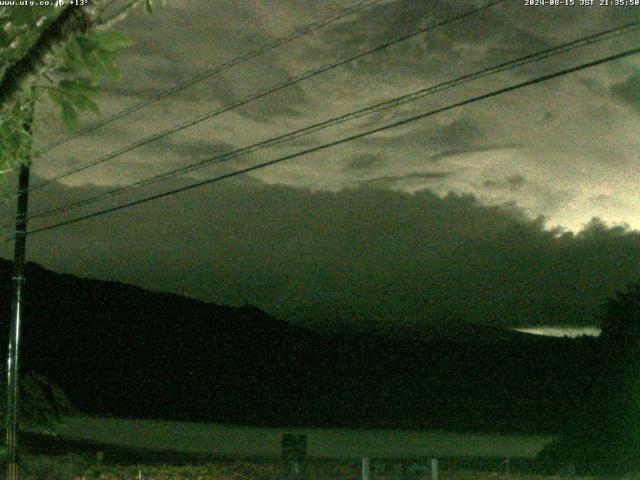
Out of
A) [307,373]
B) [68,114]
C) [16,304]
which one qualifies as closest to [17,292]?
[16,304]

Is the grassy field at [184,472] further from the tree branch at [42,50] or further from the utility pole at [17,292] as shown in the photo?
Result: the tree branch at [42,50]

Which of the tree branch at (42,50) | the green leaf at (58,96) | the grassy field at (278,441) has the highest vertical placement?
the tree branch at (42,50)

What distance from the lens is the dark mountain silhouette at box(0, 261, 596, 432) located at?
45375 millimetres

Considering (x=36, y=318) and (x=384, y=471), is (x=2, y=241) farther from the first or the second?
(x=36, y=318)

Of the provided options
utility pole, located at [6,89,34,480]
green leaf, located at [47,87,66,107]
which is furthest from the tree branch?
utility pole, located at [6,89,34,480]

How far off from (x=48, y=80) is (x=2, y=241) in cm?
780

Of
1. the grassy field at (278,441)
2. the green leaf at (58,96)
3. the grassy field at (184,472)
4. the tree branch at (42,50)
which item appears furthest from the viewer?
the grassy field at (278,441)

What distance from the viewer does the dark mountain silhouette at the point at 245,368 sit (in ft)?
149

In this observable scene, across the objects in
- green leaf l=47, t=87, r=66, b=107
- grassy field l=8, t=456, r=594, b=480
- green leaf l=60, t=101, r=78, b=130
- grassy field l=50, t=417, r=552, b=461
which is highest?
green leaf l=47, t=87, r=66, b=107

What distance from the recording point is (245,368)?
237 ft

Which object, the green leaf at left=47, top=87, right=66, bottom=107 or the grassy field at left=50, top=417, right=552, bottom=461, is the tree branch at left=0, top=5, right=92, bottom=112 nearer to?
the green leaf at left=47, top=87, right=66, bottom=107

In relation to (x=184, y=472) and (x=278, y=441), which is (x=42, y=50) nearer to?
(x=184, y=472)

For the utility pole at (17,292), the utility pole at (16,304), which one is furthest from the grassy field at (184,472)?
the utility pole at (17,292)

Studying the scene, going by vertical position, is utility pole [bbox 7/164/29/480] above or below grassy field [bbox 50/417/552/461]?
above
